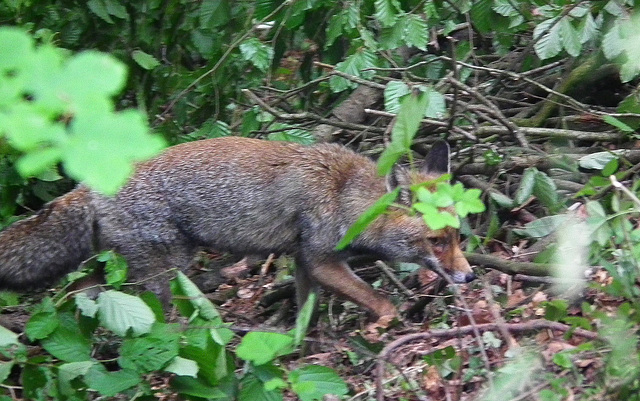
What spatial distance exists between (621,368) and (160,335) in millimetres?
2797

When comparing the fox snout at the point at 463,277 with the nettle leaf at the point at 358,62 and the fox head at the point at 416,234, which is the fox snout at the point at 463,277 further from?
the nettle leaf at the point at 358,62

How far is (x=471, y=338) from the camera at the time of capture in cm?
600

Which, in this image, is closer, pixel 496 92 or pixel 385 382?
pixel 385 382

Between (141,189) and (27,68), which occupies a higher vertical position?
(27,68)

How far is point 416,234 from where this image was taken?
24.2ft

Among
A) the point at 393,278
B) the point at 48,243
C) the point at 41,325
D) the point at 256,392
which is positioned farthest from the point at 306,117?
the point at 256,392

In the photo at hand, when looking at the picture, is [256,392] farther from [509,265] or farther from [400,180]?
[509,265]

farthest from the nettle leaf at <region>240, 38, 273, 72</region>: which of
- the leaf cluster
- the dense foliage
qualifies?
the leaf cluster

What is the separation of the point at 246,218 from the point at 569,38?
129 inches

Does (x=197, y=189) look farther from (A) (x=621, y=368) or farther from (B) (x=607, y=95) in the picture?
(B) (x=607, y=95)

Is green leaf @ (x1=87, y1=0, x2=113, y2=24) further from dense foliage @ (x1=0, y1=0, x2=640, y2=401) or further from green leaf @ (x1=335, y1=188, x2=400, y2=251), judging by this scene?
green leaf @ (x1=335, y1=188, x2=400, y2=251)

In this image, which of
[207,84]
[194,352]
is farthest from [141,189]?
[194,352]

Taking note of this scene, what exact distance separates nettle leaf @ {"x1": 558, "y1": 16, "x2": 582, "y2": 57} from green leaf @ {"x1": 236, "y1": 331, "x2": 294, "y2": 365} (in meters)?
3.52

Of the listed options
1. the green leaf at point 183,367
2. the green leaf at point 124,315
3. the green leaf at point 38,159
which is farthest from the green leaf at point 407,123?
the green leaf at point 38,159
